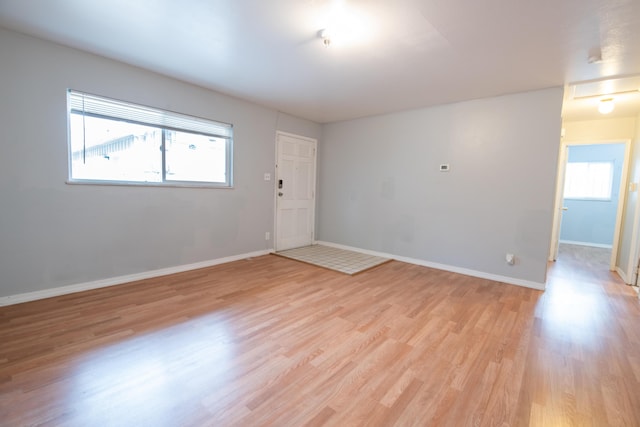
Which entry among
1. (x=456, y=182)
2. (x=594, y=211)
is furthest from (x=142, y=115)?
(x=594, y=211)

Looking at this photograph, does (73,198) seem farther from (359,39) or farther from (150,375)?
(359,39)

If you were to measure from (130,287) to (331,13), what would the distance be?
11.2ft

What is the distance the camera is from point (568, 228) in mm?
6805

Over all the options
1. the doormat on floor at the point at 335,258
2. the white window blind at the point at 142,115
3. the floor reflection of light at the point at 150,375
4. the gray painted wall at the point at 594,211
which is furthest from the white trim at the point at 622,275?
the white window blind at the point at 142,115

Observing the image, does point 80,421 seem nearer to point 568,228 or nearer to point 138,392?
point 138,392

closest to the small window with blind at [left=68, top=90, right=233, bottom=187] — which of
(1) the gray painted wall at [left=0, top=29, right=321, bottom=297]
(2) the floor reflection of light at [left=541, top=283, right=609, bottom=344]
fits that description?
(1) the gray painted wall at [left=0, top=29, right=321, bottom=297]

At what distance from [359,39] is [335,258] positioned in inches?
128

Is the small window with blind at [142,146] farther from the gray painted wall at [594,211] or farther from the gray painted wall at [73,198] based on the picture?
the gray painted wall at [594,211]

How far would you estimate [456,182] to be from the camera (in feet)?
13.5

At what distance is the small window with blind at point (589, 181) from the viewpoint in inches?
252

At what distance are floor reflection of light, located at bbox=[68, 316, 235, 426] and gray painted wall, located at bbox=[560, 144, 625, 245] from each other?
8.07 m

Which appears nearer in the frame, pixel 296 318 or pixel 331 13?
pixel 331 13

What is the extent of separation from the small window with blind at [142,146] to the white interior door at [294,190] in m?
1.07

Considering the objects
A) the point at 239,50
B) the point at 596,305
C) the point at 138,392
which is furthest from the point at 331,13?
the point at 596,305
